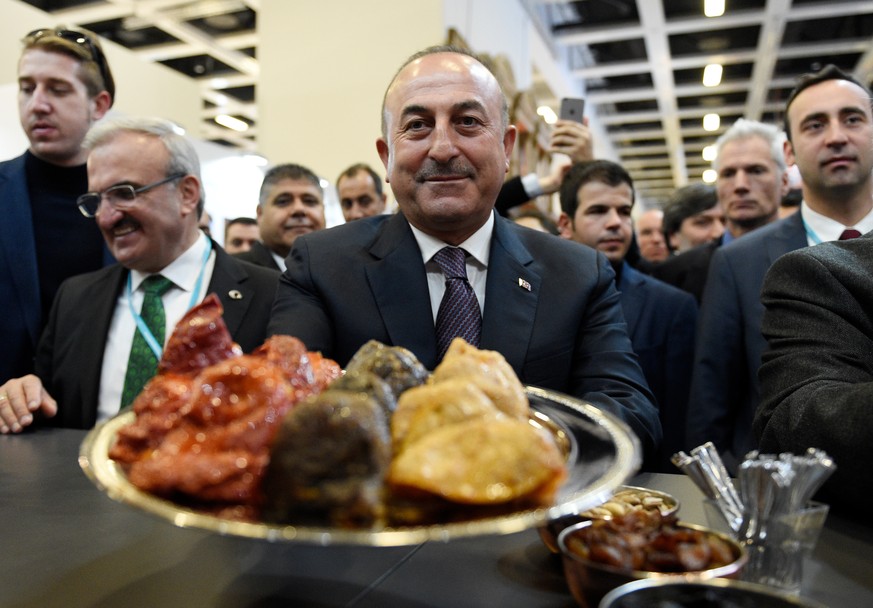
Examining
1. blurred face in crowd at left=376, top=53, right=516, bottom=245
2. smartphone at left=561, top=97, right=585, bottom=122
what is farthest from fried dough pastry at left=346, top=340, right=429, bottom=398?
smartphone at left=561, top=97, right=585, bottom=122

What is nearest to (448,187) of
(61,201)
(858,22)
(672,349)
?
(672,349)

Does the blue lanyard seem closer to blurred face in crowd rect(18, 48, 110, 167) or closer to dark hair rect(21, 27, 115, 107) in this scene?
blurred face in crowd rect(18, 48, 110, 167)

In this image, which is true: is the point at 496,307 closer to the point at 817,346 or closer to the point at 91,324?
the point at 817,346

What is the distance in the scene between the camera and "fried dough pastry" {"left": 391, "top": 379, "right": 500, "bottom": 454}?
2.65ft

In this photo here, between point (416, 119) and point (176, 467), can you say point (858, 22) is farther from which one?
point (176, 467)

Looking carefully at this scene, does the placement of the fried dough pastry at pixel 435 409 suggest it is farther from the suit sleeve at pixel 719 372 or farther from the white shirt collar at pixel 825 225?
the white shirt collar at pixel 825 225

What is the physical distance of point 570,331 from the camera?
1.83 metres

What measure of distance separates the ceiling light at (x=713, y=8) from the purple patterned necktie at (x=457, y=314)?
25.8 feet

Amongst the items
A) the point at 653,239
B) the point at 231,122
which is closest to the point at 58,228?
the point at 653,239

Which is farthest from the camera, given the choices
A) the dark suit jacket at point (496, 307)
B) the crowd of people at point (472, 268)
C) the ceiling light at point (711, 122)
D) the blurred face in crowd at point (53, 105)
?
the ceiling light at point (711, 122)

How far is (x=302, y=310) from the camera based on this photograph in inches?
71.3

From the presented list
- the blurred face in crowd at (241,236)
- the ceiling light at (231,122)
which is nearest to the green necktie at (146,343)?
the blurred face in crowd at (241,236)

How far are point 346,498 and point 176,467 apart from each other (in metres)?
0.19

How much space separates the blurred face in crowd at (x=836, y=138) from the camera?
2.66 metres
